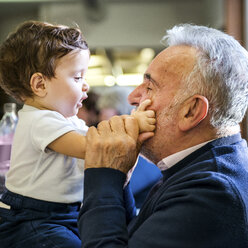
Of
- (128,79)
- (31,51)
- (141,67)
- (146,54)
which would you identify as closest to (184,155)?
(31,51)

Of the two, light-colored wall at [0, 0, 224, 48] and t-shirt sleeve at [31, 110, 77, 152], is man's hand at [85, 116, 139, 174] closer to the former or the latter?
t-shirt sleeve at [31, 110, 77, 152]

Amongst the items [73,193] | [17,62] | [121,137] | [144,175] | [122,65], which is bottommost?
[122,65]

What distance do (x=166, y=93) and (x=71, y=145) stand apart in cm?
33

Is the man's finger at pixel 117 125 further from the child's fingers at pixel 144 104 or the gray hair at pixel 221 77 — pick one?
the gray hair at pixel 221 77

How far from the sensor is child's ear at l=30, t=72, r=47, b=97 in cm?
122

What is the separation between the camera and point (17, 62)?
125 centimetres

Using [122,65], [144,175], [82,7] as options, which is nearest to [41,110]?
[144,175]

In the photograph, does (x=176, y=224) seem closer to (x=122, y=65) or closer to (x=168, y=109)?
(x=168, y=109)

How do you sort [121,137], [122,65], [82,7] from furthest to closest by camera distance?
[122,65], [82,7], [121,137]

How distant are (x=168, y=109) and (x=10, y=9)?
493 centimetres

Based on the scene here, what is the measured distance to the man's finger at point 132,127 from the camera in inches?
43.5

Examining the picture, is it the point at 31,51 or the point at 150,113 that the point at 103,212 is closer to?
the point at 150,113

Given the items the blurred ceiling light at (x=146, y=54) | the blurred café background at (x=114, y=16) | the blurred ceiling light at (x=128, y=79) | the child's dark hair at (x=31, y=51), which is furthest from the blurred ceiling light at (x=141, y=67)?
the child's dark hair at (x=31, y=51)

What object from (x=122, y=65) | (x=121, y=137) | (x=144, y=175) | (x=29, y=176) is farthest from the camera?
(x=122, y=65)
